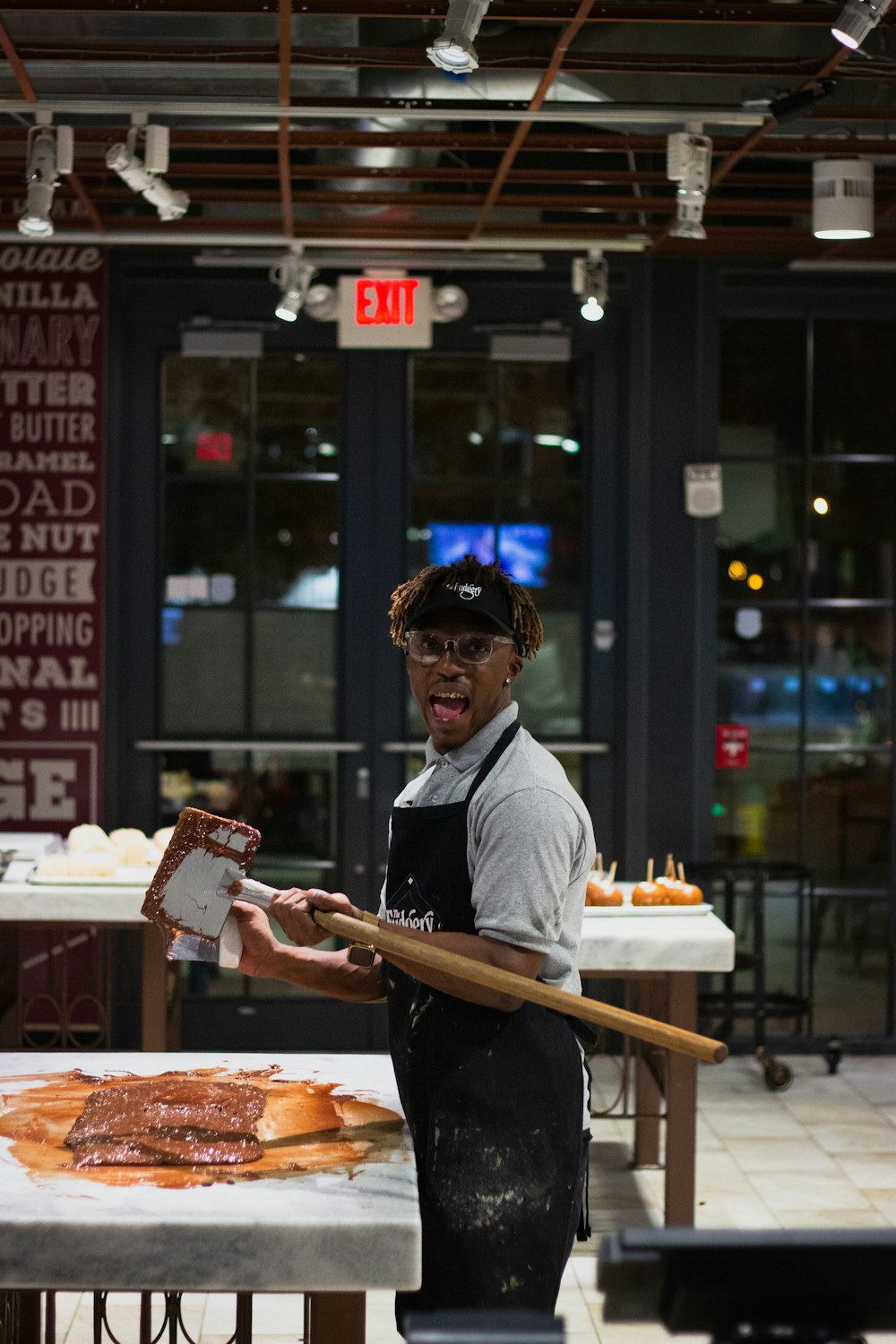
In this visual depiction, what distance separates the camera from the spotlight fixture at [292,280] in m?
5.71

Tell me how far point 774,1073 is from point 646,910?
1.54 metres

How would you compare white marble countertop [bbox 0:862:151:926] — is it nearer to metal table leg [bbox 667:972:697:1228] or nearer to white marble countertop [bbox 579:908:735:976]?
white marble countertop [bbox 579:908:735:976]

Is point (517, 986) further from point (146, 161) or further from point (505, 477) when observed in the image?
point (505, 477)

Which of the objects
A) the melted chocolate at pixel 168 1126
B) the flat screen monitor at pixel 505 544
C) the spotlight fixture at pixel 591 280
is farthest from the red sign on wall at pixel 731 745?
the melted chocolate at pixel 168 1126

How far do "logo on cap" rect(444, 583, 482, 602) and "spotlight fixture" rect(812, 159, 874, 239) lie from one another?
3.01 meters

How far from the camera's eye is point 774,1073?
19.5ft

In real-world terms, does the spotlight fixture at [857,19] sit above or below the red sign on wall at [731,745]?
above

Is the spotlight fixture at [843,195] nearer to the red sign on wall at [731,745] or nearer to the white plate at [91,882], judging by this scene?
the red sign on wall at [731,745]

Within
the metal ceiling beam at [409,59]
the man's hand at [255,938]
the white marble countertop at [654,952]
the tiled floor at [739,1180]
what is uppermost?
the metal ceiling beam at [409,59]

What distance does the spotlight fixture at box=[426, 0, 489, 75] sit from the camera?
11.2 feet

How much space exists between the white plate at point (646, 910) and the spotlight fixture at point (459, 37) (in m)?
2.46

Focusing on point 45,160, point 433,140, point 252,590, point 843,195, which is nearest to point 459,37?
point 433,140

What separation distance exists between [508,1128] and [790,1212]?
8.58 feet

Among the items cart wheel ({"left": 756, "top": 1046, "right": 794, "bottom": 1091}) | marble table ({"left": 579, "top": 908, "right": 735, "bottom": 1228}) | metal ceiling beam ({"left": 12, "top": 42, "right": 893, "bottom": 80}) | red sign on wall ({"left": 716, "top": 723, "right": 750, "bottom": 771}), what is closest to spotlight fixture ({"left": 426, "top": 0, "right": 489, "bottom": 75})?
metal ceiling beam ({"left": 12, "top": 42, "right": 893, "bottom": 80})
